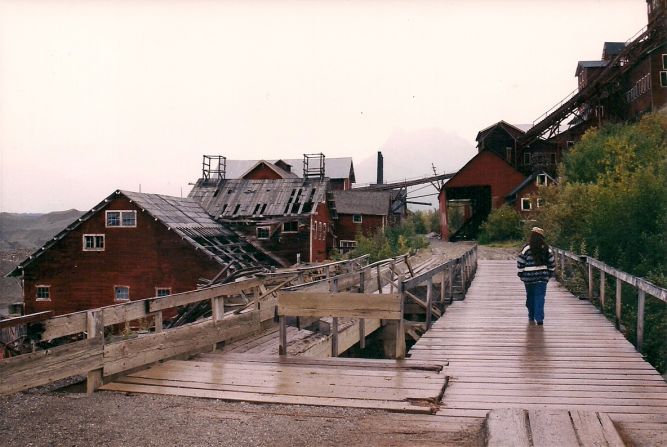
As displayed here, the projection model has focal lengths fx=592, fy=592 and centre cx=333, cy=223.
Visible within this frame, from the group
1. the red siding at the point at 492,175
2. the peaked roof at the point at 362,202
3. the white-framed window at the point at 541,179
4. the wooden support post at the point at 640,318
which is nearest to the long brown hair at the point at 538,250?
the wooden support post at the point at 640,318

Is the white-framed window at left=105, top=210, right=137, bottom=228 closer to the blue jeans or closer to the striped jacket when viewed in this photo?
the blue jeans

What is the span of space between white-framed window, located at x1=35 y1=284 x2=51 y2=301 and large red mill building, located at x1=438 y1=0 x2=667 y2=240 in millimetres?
30980

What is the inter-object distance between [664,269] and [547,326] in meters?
11.2

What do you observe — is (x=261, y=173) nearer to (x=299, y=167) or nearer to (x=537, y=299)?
(x=299, y=167)

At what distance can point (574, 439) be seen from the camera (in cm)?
446

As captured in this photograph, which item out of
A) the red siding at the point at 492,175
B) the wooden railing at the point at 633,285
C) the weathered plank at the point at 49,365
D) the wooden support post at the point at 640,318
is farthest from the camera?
the red siding at the point at 492,175

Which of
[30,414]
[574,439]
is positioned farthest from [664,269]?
[30,414]

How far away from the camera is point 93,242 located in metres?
35.7

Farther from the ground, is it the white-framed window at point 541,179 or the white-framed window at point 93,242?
the white-framed window at point 541,179

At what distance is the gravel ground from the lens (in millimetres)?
4812

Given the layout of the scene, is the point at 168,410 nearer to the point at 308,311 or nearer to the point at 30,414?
the point at 30,414

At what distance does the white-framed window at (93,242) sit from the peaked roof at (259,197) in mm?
8942

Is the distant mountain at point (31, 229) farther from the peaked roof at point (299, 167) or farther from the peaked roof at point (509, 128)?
the peaked roof at point (509, 128)

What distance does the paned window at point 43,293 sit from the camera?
35.7m
